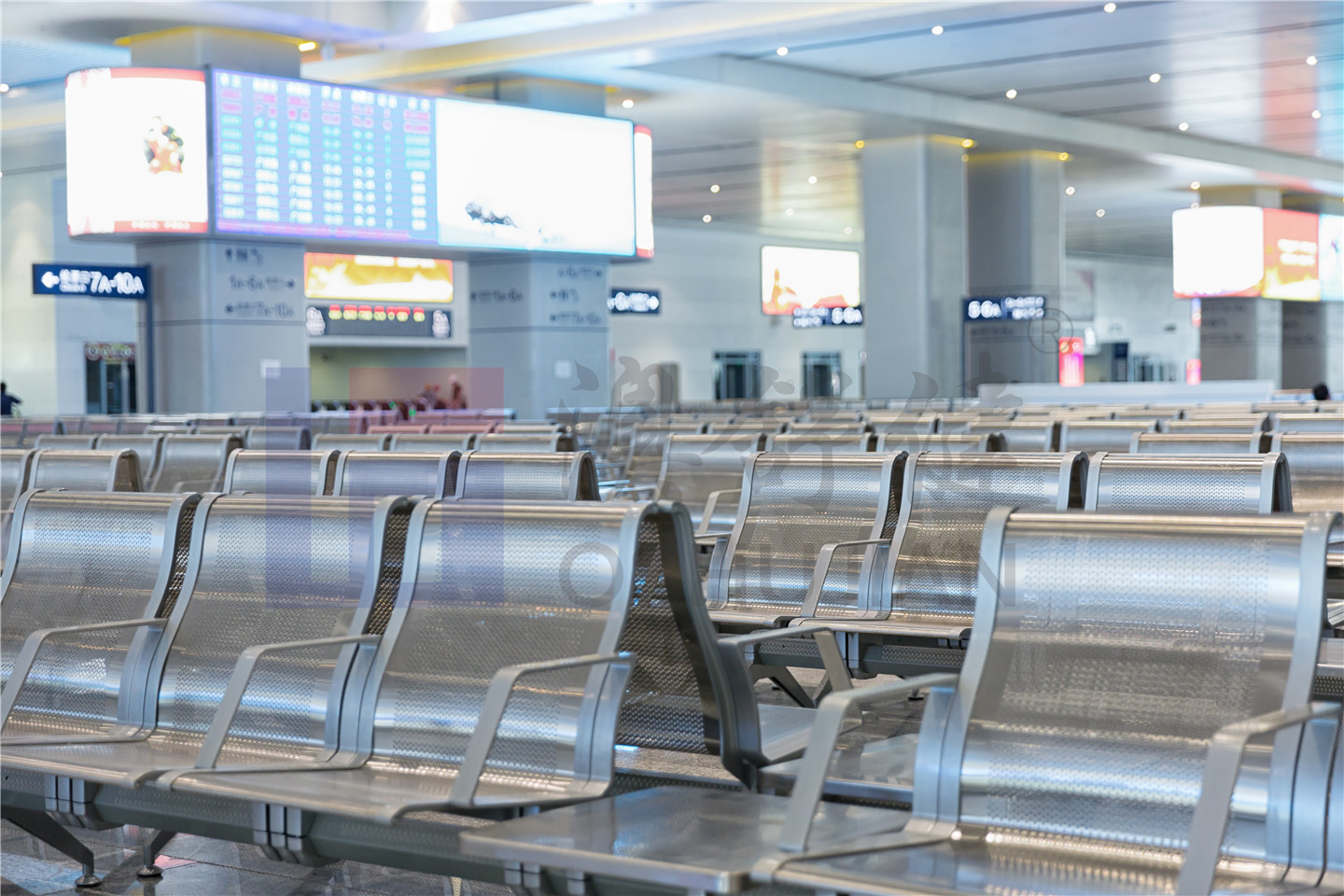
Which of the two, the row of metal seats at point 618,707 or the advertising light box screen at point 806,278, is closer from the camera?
the row of metal seats at point 618,707

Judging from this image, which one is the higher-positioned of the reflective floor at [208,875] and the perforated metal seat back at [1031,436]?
the perforated metal seat back at [1031,436]

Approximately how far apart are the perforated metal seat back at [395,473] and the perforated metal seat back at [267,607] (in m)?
1.71

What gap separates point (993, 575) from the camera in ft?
8.27

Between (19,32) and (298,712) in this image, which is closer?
(298,712)

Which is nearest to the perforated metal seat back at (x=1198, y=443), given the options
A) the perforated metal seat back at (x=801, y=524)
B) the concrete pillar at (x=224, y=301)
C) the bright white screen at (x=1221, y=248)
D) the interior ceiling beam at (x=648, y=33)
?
the perforated metal seat back at (x=801, y=524)

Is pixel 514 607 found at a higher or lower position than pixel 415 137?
lower

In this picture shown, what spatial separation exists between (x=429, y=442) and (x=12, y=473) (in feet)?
5.64

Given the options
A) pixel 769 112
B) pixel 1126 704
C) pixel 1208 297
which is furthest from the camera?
pixel 1208 297

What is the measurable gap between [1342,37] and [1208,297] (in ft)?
45.4

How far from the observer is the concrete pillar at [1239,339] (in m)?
30.1

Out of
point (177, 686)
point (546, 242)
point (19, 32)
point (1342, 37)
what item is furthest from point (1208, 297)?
point (177, 686)

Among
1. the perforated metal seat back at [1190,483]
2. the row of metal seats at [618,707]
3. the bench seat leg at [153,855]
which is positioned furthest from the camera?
the bench seat leg at [153,855]

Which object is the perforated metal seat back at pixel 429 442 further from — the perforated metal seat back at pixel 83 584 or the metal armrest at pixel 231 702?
the metal armrest at pixel 231 702

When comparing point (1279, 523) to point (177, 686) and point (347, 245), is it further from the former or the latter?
point (347, 245)
